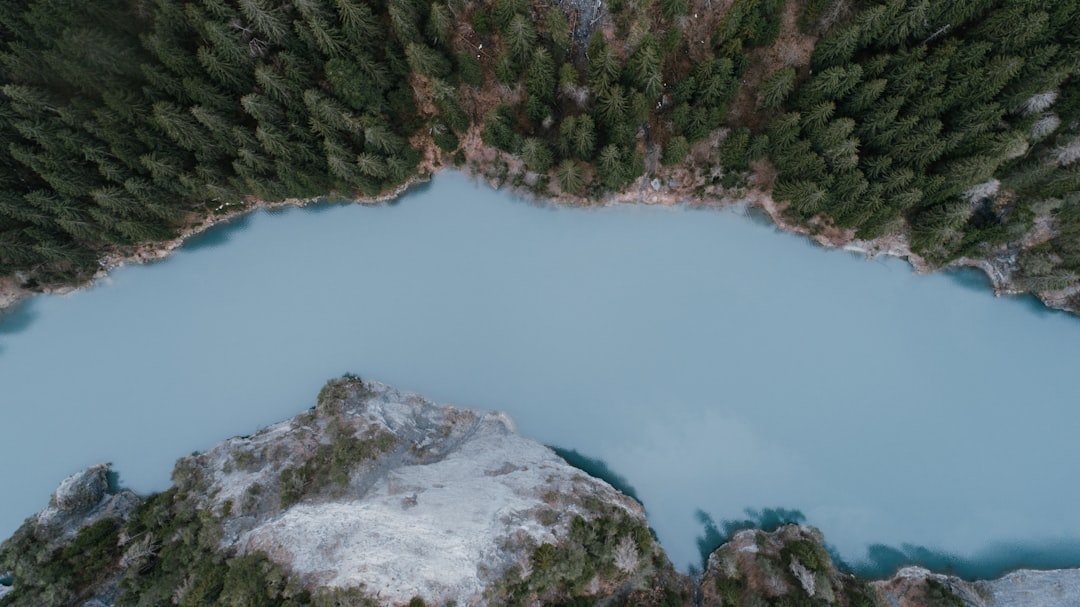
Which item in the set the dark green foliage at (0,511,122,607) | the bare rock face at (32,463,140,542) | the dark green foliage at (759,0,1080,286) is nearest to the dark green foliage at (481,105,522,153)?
the dark green foliage at (759,0,1080,286)

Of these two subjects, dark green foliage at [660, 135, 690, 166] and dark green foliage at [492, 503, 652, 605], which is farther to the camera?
dark green foliage at [660, 135, 690, 166]

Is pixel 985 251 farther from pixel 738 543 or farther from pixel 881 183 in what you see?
pixel 738 543

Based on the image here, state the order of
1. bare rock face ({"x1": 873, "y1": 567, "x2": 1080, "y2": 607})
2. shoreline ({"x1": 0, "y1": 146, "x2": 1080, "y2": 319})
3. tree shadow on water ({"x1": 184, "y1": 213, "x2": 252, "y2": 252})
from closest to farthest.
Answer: bare rock face ({"x1": 873, "y1": 567, "x2": 1080, "y2": 607}) → shoreline ({"x1": 0, "y1": 146, "x2": 1080, "y2": 319}) → tree shadow on water ({"x1": 184, "y1": 213, "x2": 252, "y2": 252})

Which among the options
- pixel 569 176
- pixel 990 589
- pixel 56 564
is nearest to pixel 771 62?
pixel 569 176

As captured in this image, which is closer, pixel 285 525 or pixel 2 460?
pixel 285 525

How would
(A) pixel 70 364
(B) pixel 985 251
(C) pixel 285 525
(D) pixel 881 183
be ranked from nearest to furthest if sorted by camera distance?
(C) pixel 285 525, (D) pixel 881 183, (B) pixel 985 251, (A) pixel 70 364

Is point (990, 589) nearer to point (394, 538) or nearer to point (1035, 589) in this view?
point (1035, 589)

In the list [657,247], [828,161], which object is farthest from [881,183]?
[657,247]

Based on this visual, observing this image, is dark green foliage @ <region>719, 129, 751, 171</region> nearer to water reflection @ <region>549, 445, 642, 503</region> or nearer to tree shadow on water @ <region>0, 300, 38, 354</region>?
water reflection @ <region>549, 445, 642, 503</region>
